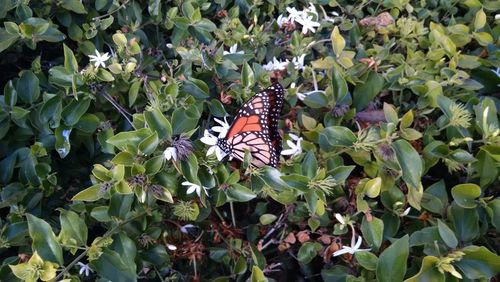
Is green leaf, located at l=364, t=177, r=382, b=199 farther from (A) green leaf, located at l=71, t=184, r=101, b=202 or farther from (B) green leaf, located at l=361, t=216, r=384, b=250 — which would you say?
(A) green leaf, located at l=71, t=184, r=101, b=202

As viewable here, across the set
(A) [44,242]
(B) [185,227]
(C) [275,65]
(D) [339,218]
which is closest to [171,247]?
(B) [185,227]

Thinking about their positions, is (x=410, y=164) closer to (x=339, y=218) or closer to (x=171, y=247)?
(x=339, y=218)

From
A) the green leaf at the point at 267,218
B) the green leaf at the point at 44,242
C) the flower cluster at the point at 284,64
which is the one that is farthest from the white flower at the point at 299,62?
the green leaf at the point at 44,242

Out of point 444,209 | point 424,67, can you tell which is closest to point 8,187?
point 444,209

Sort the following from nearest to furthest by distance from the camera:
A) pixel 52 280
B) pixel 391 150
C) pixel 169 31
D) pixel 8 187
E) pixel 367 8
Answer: pixel 52 280 → pixel 391 150 → pixel 8 187 → pixel 169 31 → pixel 367 8

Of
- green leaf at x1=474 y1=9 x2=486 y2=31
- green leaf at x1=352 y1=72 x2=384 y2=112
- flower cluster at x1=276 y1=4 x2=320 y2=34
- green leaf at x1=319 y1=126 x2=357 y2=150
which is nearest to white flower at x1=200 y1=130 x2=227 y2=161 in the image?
green leaf at x1=319 y1=126 x2=357 y2=150

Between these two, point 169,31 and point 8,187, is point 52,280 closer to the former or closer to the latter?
point 8,187
